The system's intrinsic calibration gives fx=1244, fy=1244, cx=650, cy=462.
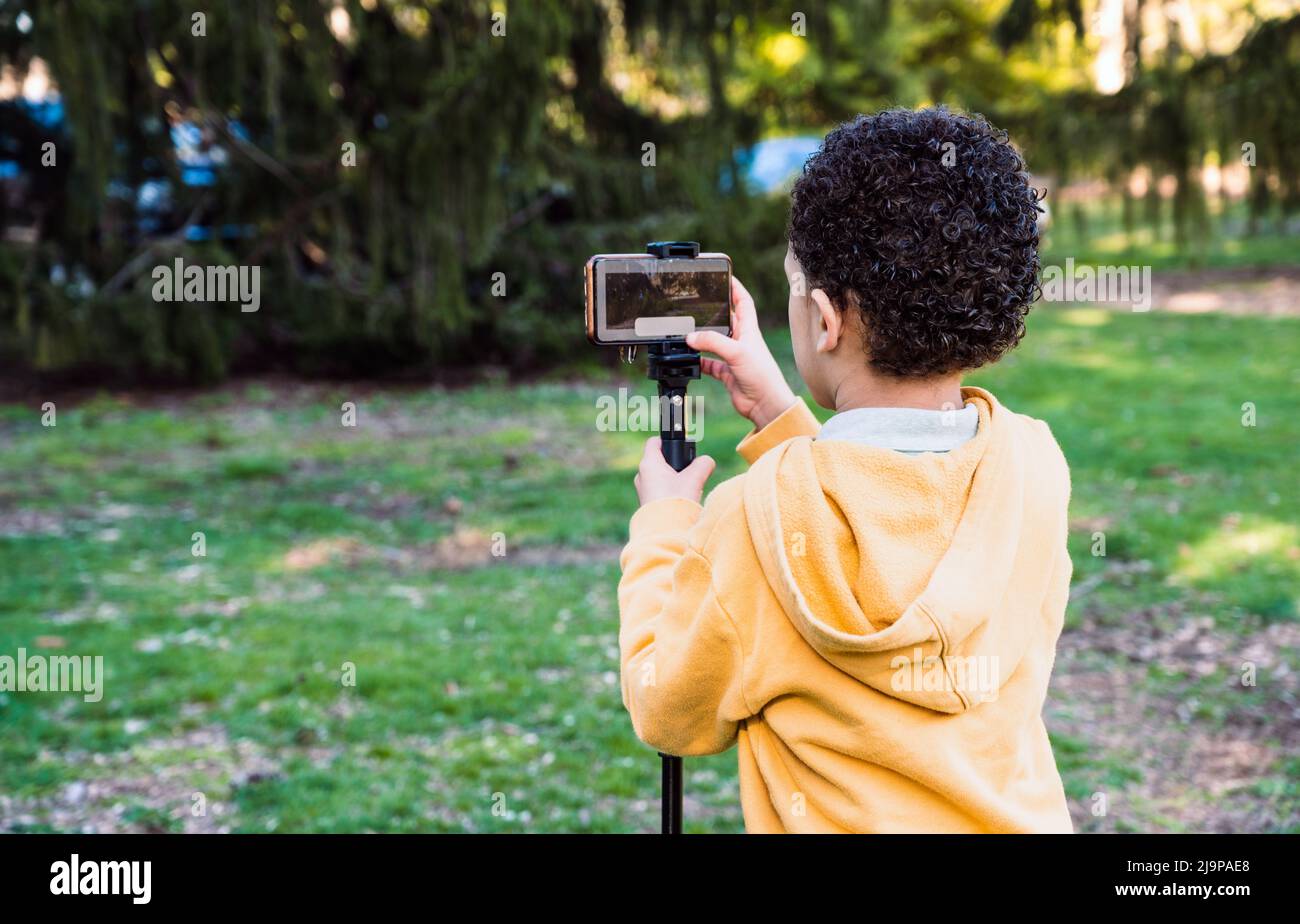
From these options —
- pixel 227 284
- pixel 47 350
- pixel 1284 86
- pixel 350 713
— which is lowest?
pixel 350 713

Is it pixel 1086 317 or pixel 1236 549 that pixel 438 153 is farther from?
pixel 1086 317

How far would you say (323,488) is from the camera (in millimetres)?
7410

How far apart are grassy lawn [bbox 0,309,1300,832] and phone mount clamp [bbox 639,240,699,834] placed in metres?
1.86

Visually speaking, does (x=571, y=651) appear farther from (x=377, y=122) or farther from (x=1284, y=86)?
(x=377, y=122)

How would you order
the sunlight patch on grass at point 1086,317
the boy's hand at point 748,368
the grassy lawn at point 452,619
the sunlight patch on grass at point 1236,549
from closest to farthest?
the boy's hand at point 748,368, the grassy lawn at point 452,619, the sunlight patch on grass at point 1236,549, the sunlight patch on grass at point 1086,317

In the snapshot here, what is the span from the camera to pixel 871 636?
134 centimetres

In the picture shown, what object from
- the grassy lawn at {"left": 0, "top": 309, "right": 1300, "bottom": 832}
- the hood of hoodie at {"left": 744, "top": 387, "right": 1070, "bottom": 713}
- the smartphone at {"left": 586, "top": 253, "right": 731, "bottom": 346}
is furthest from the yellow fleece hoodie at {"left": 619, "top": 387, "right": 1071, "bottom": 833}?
the grassy lawn at {"left": 0, "top": 309, "right": 1300, "bottom": 832}

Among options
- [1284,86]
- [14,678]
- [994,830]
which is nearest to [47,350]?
[14,678]

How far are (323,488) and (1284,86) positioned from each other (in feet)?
21.2

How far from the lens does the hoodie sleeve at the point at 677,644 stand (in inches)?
56.3

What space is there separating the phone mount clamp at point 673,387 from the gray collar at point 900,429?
0.25 meters

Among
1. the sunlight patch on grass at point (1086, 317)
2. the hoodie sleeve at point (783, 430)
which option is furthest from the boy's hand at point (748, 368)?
the sunlight patch on grass at point (1086, 317)

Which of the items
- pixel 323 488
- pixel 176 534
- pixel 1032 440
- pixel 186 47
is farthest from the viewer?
pixel 186 47

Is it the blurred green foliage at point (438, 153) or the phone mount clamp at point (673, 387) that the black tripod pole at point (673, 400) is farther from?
the blurred green foliage at point (438, 153)
